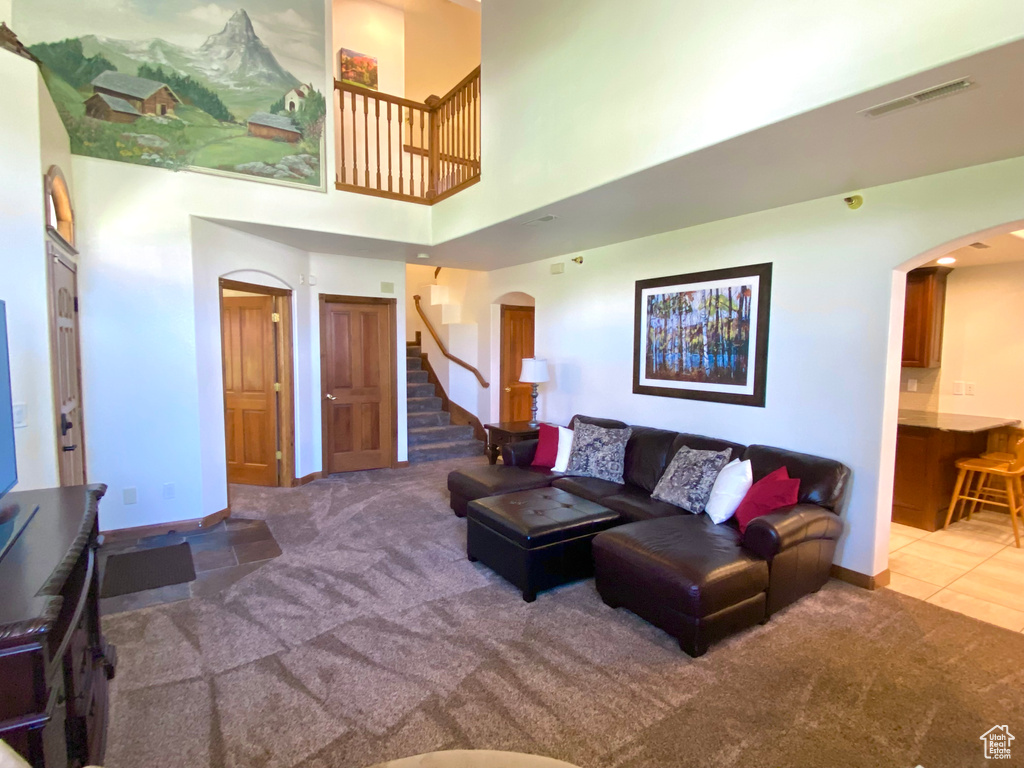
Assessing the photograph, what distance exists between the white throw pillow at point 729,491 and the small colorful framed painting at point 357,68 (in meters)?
6.14

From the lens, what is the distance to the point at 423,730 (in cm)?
199

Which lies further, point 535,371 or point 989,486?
point 535,371

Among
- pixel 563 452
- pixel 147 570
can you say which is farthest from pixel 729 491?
pixel 147 570

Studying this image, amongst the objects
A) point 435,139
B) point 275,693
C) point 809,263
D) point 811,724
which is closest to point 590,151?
point 809,263

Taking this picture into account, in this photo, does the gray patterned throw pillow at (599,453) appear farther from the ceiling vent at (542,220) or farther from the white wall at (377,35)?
the white wall at (377,35)

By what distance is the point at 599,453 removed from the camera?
4.31 metres

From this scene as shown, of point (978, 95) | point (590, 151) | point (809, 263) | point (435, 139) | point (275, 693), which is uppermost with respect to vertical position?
point (435, 139)

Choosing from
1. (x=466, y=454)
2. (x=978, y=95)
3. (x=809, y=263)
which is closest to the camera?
(x=978, y=95)

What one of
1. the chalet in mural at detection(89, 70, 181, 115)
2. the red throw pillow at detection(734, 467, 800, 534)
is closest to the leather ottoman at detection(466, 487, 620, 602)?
the red throw pillow at detection(734, 467, 800, 534)

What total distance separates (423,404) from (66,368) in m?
4.43

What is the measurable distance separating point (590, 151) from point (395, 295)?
3.58m

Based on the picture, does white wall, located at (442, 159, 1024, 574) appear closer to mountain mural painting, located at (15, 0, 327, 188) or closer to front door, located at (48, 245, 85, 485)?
mountain mural painting, located at (15, 0, 327, 188)

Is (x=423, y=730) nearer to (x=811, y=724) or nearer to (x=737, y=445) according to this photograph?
(x=811, y=724)

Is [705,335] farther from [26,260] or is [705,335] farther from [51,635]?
[26,260]
